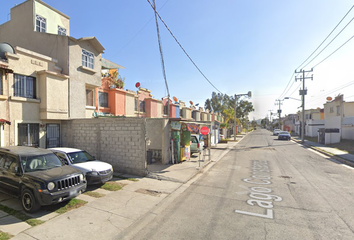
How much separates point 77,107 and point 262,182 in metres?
12.5

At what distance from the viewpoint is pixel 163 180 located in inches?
350

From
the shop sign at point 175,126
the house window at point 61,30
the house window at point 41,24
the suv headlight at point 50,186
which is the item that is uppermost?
the house window at point 61,30

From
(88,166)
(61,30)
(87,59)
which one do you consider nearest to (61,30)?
(61,30)

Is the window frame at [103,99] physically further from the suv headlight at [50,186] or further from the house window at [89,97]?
the suv headlight at [50,186]

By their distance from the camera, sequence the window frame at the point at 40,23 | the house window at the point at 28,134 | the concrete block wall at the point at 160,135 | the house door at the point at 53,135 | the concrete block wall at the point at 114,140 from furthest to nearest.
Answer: the window frame at the point at 40,23
the concrete block wall at the point at 160,135
the house door at the point at 53,135
the house window at the point at 28,134
the concrete block wall at the point at 114,140

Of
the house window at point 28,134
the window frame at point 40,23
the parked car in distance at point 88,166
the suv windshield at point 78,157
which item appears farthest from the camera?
the window frame at point 40,23

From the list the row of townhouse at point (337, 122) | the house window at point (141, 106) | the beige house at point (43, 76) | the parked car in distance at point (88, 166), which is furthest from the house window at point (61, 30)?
the row of townhouse at point (337, 122)

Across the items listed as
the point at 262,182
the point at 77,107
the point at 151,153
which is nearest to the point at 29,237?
the point at 151,153

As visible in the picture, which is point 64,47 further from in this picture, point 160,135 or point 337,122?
point 337,122

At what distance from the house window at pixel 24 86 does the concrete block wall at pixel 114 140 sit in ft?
8.75

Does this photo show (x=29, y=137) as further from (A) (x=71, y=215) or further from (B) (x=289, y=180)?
(B) (x=289, y=180)

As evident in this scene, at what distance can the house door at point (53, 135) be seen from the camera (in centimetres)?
1146

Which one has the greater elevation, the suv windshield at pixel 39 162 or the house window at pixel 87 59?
the house window at pixel 87 59

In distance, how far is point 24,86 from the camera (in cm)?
1009
